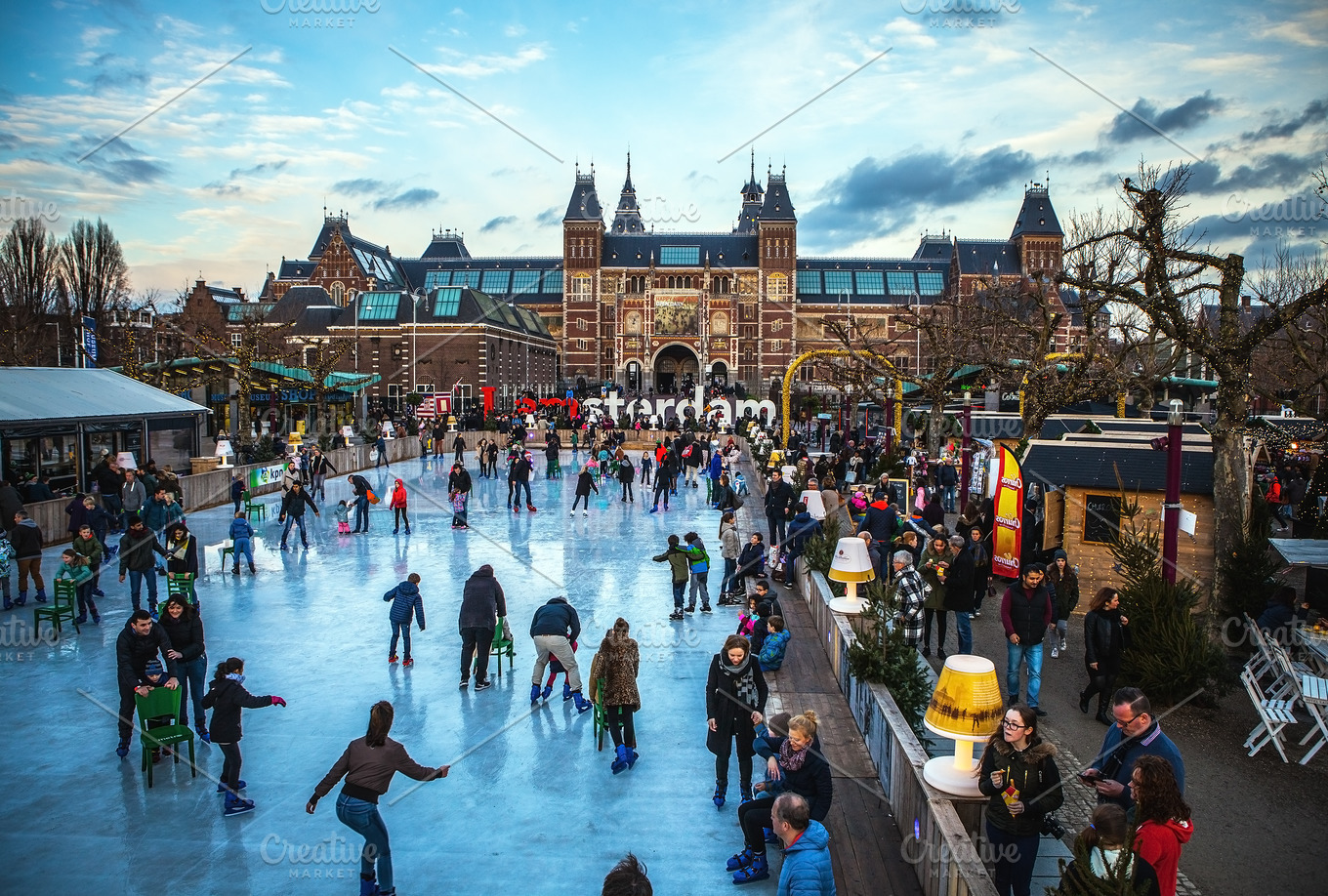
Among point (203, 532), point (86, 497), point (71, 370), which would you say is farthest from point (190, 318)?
point (86, 497)

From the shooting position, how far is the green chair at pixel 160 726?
6.08 metres

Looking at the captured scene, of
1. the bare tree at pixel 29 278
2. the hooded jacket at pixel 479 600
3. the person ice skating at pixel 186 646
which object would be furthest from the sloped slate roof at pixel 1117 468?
the bare tree at pixel 29 278

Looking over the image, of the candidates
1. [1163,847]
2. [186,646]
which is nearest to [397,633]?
[186,646]

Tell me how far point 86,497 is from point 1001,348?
19.3m

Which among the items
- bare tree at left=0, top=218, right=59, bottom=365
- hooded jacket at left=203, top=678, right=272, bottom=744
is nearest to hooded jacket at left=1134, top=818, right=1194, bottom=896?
hooded jacket at left=203, top=678, right=272, bottom=744

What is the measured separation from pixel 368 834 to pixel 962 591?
232 inches

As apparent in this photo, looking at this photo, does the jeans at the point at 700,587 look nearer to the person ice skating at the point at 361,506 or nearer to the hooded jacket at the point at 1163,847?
the hooded jacket at the point at 1163,847

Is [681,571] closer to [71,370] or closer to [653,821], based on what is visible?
[653,821]

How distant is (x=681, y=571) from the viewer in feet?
33.7

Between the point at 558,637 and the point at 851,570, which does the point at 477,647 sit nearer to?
the point at 558,637

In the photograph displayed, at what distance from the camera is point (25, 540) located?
10.4 metres

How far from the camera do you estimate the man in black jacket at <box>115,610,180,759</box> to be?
6.25 m

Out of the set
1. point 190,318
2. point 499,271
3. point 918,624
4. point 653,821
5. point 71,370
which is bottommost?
point 653,821

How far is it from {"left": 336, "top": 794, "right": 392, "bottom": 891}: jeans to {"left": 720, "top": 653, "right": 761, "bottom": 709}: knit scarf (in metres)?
2.39
